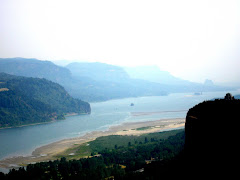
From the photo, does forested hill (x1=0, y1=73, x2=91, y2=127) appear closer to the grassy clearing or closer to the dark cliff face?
the grassy clearing

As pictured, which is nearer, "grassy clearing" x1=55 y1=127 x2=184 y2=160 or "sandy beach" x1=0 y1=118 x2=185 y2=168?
"sandy beach" x1=0 y1=118 x2=185 y2=168

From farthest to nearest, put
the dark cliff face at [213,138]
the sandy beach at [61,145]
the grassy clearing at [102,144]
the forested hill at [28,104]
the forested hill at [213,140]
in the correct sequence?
the forested hill at [28,104] → the grassy clearing at [102,144] → the sandy beach at [61,145] → the dark cliff face at [213,138] → the forested hill at [213,140]

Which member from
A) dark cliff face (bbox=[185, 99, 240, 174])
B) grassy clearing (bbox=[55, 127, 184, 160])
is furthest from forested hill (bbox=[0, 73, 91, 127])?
dark cliff face (bbox=[185, 99, 240, 174])

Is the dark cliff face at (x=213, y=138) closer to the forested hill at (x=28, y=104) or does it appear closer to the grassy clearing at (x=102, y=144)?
the grassy clearing at (x=102, y=144)

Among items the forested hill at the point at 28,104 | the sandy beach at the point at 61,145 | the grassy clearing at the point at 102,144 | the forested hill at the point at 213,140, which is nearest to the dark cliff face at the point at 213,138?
the forested hill at the point at 213,140

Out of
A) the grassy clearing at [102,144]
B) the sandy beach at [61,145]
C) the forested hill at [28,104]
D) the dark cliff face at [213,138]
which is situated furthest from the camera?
the forested hill at [28,104]

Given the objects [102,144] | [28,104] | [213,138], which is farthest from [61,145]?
[28,104]

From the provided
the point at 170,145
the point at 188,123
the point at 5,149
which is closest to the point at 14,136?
the point at 5,149
